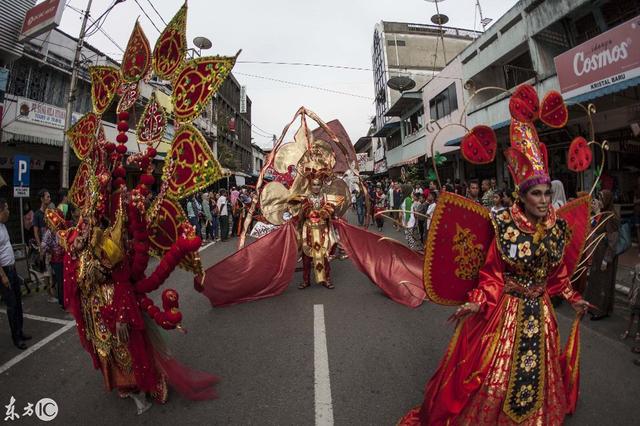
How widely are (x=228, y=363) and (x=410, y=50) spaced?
109 ft

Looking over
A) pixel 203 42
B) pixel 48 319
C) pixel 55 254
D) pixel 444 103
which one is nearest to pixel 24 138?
pixel 203 42

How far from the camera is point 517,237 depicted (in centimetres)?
223

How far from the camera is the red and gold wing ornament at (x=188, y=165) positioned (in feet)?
8.69

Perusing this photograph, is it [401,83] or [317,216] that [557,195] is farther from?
[401,83]

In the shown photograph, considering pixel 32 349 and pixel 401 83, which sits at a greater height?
pixel 401 83

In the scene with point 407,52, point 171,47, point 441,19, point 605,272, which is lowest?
point 605,272

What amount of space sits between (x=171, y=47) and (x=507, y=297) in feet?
9.65

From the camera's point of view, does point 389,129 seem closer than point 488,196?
No

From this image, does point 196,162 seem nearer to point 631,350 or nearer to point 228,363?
point 228,363

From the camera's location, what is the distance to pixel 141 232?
2854 millimetres

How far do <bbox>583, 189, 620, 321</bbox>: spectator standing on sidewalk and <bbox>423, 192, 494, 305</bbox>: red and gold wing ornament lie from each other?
296 cm

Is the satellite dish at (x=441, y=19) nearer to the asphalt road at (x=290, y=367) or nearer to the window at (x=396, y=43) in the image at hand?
the window at (x=396, y=43)

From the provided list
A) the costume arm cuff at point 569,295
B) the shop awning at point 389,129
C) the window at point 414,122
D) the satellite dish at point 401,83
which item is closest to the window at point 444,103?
the window at point 414,122

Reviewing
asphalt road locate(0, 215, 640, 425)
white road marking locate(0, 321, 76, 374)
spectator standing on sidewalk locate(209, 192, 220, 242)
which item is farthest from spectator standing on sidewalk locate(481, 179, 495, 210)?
spectator standing on sidewalk locate(209, 192, 220, 242)
